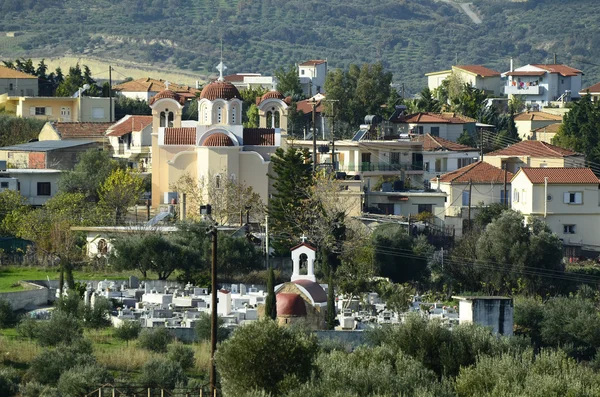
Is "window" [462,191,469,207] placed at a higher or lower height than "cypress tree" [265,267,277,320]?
higher

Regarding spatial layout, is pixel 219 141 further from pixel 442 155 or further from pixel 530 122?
pixel 530 122

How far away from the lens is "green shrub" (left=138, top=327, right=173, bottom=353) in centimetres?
4153

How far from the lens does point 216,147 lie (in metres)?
62.8

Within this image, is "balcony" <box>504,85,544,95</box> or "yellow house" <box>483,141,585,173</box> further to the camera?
"balcony" <box>504,85,544,95</box>

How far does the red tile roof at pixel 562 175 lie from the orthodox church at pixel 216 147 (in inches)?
378

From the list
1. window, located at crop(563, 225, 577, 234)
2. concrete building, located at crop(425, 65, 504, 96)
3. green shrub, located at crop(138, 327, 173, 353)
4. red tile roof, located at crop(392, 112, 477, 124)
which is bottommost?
green shrub, located at crop(138, 327, 173, 353)

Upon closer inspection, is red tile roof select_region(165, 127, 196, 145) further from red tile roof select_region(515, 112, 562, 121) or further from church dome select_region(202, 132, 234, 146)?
red tile roof select_region(515, 112, 562, 121)

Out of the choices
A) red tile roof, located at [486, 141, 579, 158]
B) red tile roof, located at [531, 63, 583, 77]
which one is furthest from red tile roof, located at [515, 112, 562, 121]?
red tile roof, located at [486, 141, 579, 158]

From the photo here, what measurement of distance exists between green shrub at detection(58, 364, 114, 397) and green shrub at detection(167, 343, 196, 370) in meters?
2.56

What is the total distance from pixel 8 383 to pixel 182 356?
460cm

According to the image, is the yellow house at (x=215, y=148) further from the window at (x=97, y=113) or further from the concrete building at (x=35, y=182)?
the window at (x=97, y=113)

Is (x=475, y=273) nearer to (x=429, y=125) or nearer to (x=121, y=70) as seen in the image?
(x=429, y=125)

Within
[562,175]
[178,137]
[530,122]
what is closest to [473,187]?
[562,175]

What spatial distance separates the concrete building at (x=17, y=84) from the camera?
89.8m
